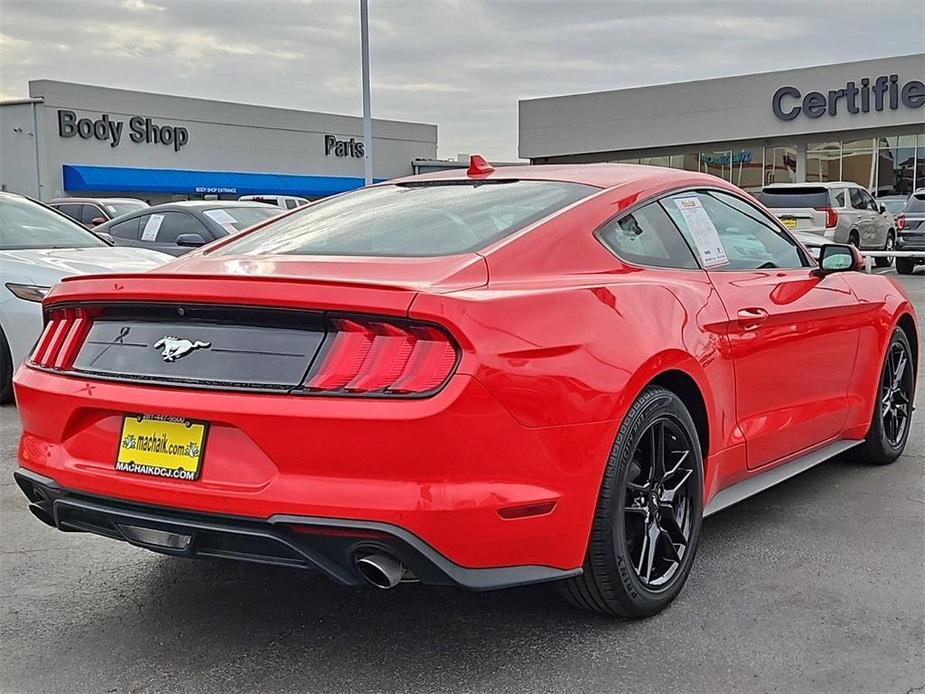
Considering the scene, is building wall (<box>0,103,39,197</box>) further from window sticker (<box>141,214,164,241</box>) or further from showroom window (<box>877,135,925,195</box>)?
showroom window (<box>877,135,925,195</box>)

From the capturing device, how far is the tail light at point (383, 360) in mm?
2730

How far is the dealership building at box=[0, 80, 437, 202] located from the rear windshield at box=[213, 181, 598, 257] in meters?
35.6

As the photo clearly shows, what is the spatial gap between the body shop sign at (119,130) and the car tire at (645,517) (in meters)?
37.6

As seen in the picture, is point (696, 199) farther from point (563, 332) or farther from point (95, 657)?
point (95, 657)

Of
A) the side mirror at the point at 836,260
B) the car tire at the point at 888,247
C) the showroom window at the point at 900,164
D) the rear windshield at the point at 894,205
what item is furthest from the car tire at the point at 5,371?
the showroom window at the point at 900,164

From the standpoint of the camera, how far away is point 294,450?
276 centimetres

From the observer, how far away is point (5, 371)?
6.93m

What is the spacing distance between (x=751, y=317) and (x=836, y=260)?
41.3 inches

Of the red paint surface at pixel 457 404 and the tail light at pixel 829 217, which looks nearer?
the red paint surface at pixel 457 404

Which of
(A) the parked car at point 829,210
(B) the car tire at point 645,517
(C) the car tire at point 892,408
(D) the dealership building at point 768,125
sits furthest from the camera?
(D) the dealership building at point 768,125

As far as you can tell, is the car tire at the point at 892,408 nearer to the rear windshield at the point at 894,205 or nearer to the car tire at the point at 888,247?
the car tire at the point at 888,247

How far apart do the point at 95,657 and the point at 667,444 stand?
1891 millimetres

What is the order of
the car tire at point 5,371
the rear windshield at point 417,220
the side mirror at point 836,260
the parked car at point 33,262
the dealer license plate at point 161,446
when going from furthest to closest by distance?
the car tire at point 5,371, the parked car at point 33,262, the side mirror at point 836,260, the rear windshield at point 417,220, the dealer license plate at point 161,446

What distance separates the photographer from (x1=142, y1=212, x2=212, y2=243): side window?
35.6 ft
